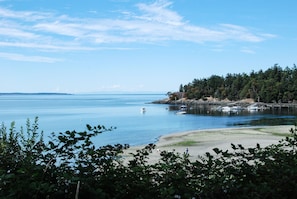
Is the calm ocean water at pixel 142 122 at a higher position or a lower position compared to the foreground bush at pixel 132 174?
lower

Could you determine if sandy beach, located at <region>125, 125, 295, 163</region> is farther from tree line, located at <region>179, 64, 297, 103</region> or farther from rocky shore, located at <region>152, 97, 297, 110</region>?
tree line, located at <region>179, 64, 297, 103</region>

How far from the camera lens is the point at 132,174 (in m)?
3.80

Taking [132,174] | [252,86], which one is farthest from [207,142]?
[252,86]

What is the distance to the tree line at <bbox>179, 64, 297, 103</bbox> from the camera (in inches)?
5108

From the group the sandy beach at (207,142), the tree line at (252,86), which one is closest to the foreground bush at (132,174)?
the sandy beach at (207,142)

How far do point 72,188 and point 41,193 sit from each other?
1.02ft

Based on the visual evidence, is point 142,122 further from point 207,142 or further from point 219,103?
point 219,103

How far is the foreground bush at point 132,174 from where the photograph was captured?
337 cm

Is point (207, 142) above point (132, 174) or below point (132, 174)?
below

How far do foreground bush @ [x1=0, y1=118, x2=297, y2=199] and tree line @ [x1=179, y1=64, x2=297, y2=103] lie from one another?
131 metres

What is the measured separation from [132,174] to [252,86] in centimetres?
13974

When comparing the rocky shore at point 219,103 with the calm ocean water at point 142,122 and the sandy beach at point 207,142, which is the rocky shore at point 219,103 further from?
the sandy beach at point 207,142

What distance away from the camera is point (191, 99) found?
16062cm

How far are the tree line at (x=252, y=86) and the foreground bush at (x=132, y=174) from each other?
431ft
